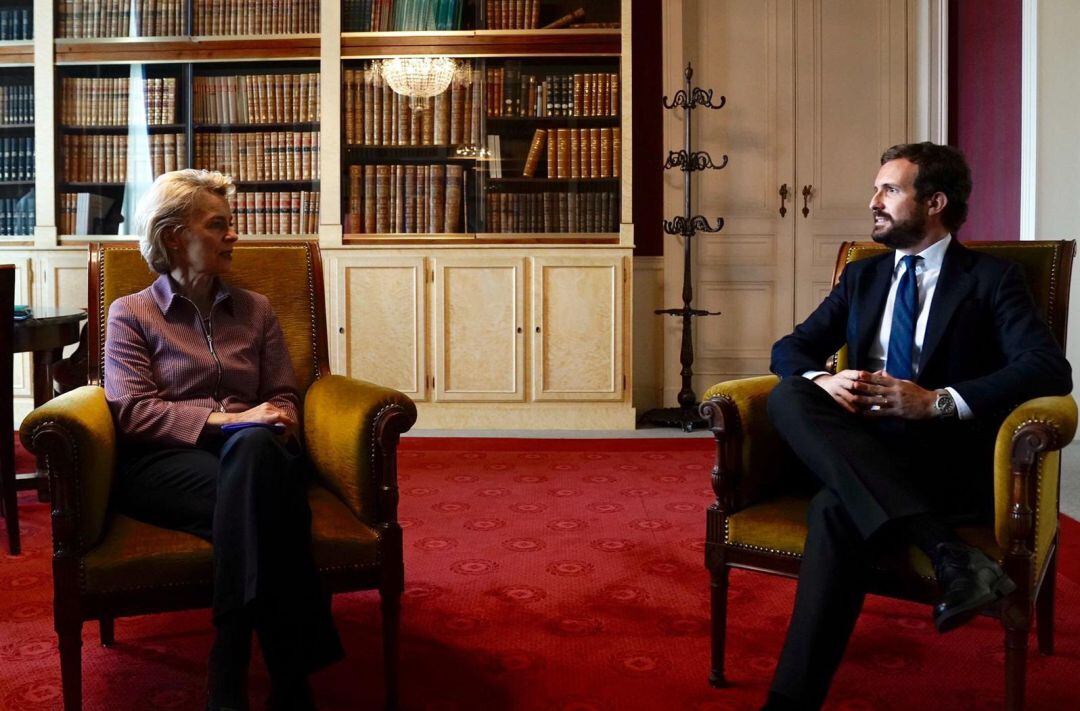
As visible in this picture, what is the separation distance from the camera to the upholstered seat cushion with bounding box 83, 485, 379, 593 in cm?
166

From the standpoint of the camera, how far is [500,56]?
4.95 meters

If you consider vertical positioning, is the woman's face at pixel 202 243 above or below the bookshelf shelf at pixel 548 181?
below

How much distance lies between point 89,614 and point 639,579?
1.35 metres

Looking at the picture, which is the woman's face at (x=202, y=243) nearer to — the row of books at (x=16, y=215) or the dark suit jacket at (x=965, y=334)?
Result: the dark suit jacket at (x=965, y=334)

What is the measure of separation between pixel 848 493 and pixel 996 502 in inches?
9.6

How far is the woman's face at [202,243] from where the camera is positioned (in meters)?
2.04

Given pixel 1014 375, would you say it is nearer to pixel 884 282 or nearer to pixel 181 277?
pixel 884 282

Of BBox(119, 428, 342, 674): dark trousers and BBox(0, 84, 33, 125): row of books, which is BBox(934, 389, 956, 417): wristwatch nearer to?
BBox(119, 428, 342, 674): dark trousers

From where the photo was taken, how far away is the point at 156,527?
178 centimetres

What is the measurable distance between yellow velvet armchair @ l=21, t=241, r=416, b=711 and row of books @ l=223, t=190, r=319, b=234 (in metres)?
2.90

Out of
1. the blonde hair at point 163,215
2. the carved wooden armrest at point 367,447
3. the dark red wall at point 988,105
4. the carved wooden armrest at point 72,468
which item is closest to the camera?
the carved wooden armrest at point 72,468

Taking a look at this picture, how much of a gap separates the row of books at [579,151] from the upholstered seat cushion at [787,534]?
3.24 meters

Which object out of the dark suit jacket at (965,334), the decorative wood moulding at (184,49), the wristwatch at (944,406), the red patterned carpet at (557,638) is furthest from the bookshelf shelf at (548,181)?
the wristwatch at (944,406)

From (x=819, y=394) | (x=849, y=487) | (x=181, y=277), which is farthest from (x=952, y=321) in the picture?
(x=181, y=277)
